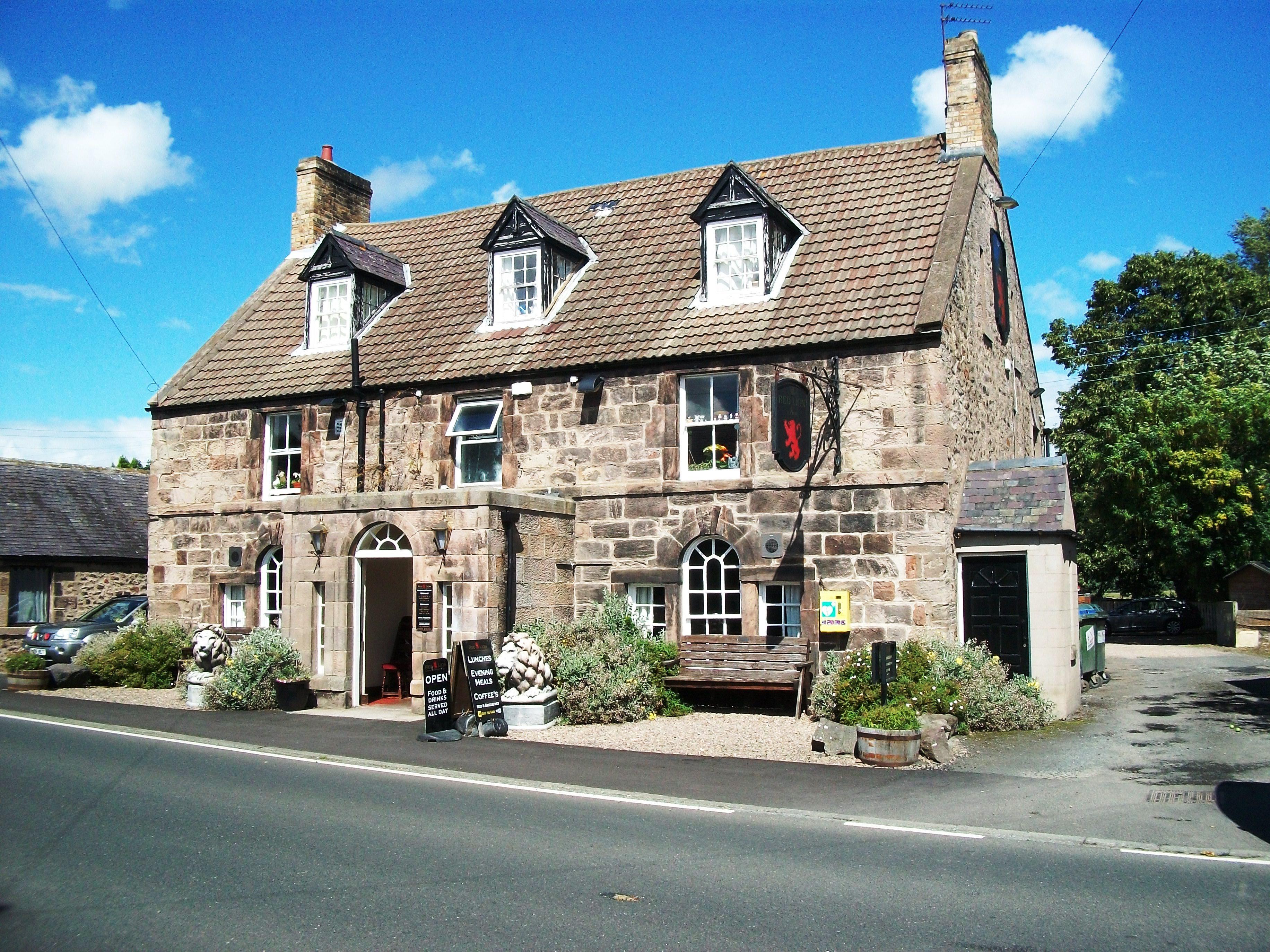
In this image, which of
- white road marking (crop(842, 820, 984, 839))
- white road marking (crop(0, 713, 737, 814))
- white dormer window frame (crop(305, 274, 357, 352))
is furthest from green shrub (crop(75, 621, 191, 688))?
white road marking (crop(842, 820, 984, 839))

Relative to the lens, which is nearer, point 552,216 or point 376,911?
point 376,911

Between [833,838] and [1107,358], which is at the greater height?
[1107,358]

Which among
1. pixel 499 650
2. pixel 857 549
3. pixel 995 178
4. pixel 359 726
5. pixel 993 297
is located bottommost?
pixel 359 726

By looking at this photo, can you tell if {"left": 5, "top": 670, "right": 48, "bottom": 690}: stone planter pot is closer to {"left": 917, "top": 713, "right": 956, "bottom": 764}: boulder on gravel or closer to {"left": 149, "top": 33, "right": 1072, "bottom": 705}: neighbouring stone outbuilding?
{"left": 149, "top": 33, "right": 1072, "bottom": 705}: neighbouring stone outbuilding

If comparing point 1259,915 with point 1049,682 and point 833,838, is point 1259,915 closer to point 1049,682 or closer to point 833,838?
point 833,838

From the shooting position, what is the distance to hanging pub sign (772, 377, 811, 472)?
15.5 meters

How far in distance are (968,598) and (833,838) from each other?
864 centimetres

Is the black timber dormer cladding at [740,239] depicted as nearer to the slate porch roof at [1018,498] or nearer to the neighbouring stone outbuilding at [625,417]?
the neighbouring stone outbuilding at [625,417]

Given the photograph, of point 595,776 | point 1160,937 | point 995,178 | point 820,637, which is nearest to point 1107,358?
point 995,178

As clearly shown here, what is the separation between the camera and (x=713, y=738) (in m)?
13.7

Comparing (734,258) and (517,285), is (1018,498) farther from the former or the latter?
(517,285)

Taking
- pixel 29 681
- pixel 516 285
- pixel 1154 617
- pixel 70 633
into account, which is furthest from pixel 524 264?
pixel 1154 617

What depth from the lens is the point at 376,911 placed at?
6285 millimetres

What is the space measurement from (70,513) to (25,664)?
12.4 m
